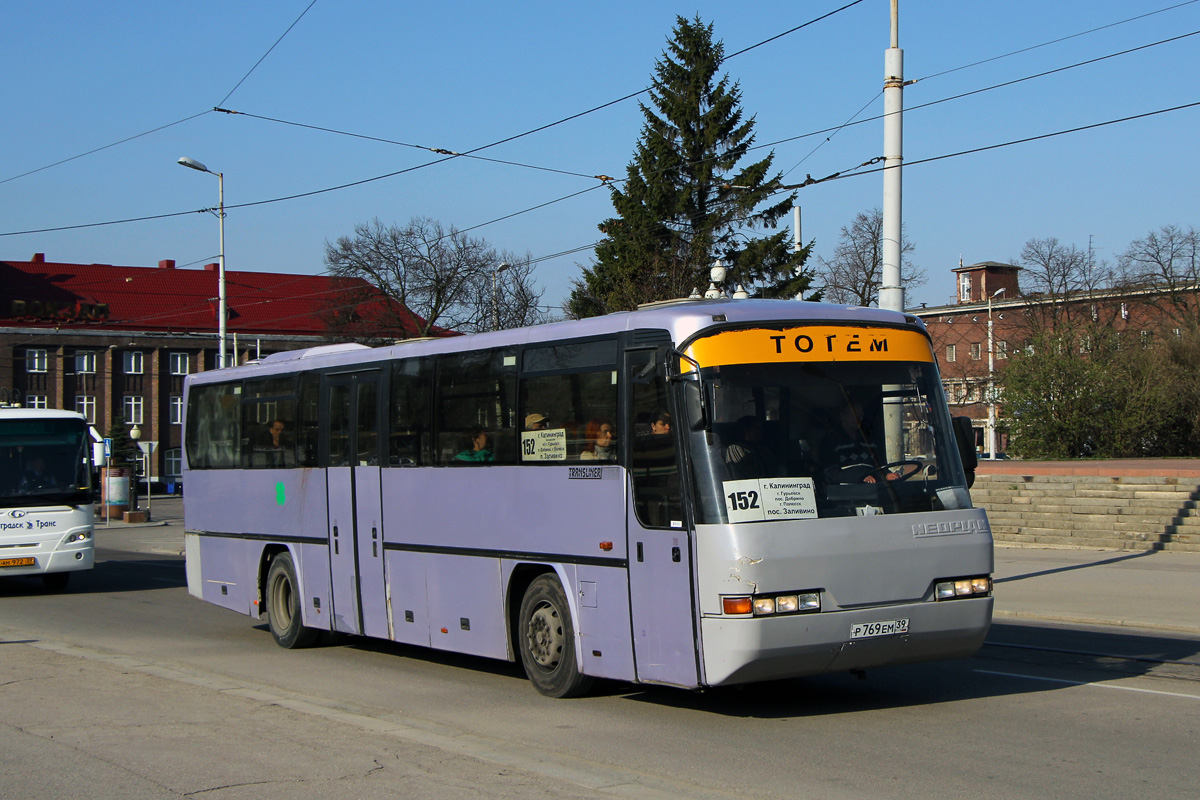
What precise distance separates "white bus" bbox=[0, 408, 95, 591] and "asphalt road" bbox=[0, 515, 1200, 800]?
683 cm

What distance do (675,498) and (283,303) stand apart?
86.4 m

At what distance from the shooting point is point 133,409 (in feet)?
284

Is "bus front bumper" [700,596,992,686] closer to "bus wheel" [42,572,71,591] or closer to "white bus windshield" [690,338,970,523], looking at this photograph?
"white bus windshield" [690,338,970,523]

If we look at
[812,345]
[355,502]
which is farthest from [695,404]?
[355,502]

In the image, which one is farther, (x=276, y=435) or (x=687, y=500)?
(x=276, y=435)

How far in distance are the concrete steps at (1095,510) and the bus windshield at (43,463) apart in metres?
17.1

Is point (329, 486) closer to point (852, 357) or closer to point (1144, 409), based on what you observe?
point (852, 357)

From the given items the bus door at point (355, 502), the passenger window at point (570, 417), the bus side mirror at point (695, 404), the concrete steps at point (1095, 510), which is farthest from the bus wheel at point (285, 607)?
the concrete steps at point (1095, 510)

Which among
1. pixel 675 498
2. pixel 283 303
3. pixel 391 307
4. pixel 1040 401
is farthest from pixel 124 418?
pixel 675 498

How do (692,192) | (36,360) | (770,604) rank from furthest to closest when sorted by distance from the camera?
(36,360)
(692,192)
(770,604)

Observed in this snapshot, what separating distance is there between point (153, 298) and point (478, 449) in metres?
84.9

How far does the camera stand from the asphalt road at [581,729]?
6.80m

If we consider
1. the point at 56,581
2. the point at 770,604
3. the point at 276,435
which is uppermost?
the point at 276,435

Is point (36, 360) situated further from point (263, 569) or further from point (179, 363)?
point (263, 569)
